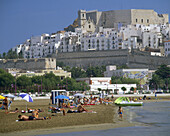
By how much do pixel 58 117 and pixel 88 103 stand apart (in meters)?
16.9

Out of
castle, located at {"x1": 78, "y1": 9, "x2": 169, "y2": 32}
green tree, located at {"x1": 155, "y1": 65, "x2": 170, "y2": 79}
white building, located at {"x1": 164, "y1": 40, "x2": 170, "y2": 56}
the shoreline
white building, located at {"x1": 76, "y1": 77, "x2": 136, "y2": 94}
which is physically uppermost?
castle, located at {"x1": 78, "y1": 9, "x2": 169, "y2": 32}

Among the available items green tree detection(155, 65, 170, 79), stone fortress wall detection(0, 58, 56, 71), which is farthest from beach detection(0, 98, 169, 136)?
stone fortress wall detection(0, 58, 56, 71)

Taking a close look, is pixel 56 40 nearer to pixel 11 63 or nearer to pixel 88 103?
pixel 11 63

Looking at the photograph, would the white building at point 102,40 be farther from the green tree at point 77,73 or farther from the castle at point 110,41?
the green tree at point 77,73

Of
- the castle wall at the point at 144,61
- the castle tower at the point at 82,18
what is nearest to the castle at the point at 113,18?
the castle tower at the point at 82,18

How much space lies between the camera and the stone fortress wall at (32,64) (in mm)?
130500

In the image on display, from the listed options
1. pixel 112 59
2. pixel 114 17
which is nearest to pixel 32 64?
pixel 112 59

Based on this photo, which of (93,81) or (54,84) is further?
(93,81)

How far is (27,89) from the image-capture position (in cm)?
8769

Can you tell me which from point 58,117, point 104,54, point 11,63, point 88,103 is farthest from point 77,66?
point 58,117

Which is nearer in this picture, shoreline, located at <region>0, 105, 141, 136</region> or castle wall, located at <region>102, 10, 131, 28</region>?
shoreline, located at <region>0, 105, 141, 136</region>

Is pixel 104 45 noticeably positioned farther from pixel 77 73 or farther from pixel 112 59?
pixel 77 73

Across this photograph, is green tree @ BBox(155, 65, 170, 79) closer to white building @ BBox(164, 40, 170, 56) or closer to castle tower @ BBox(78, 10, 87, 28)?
white building @ BBox(164, 40, 170, 56)

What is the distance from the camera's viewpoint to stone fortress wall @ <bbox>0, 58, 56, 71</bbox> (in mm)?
130500
